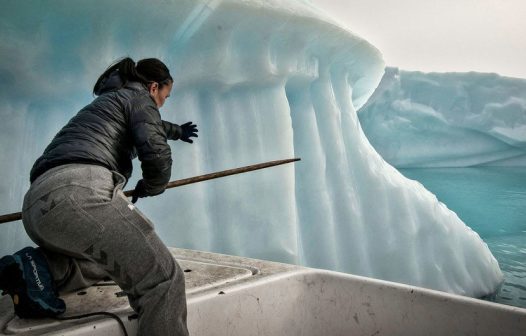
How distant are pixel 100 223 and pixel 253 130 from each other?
1.98 m

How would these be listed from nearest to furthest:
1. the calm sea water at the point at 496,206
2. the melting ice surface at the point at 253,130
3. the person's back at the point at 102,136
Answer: the person's back at the point at 102,136
the melting ice surface at the point at 253,130
the calm sea water at the point at 496,206

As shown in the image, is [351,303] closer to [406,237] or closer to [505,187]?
[406,237]

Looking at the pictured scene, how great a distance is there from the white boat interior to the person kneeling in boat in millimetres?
93

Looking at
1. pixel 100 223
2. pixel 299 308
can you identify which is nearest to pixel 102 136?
pixel 100 223

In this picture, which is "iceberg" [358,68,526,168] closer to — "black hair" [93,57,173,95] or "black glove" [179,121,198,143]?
"black glove" [179,121,198,143]

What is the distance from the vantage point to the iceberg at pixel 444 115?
11.6 metres

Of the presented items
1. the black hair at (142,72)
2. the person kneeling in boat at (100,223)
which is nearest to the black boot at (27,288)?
the person kneeling in boat at (100,223)

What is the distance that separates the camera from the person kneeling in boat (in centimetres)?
91

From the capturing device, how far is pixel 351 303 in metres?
1.23

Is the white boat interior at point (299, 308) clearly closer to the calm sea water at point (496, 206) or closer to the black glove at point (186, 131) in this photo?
the black glove at point (186, 131)

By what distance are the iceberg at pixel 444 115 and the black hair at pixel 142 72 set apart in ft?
36.4

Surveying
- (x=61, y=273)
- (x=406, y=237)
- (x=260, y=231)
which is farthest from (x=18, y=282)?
(x=406, y=237)

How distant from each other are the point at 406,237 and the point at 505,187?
30.5 feet

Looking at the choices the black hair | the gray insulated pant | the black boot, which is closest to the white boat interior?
the black boot
